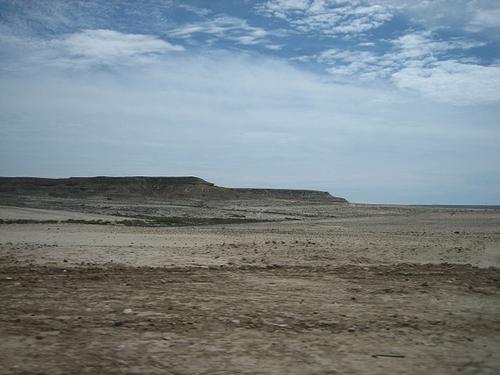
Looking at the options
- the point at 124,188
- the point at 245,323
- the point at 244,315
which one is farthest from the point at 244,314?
the point at 124,188

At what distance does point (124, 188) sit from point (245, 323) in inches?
2954

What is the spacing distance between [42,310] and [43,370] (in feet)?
7.49

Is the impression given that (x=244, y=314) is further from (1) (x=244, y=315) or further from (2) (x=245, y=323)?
(2) (x=245, y=323)

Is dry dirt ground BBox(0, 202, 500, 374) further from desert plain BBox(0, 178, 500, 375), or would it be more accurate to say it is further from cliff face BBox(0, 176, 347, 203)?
cliff face BBox(0, 176, 347, 203)

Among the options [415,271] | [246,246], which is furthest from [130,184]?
[415,271]

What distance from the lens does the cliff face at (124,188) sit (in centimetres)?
7519

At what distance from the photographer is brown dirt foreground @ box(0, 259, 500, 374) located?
4922 millimetres

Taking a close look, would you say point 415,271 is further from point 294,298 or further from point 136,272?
point 136,272

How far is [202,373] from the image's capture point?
4656 mm

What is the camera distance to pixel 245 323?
6246 mm

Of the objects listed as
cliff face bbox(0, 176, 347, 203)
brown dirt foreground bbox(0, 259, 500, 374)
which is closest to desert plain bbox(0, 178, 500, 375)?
brown dirt foreground bbox(0, 259, 500, 374)

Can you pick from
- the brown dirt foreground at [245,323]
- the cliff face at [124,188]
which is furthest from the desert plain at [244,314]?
the cliff face at [124,188]

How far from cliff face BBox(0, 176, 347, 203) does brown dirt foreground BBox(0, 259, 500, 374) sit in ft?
213

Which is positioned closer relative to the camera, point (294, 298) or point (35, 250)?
point (294, 298)
